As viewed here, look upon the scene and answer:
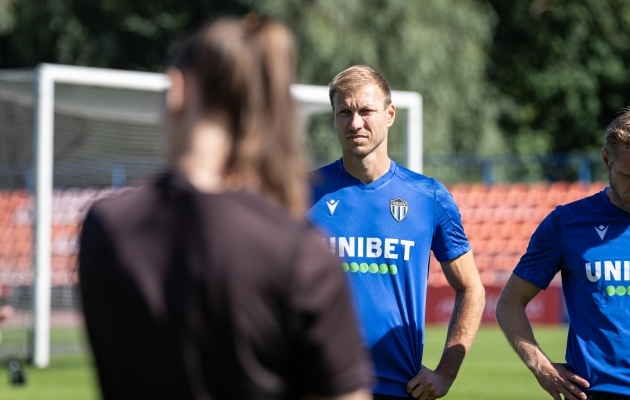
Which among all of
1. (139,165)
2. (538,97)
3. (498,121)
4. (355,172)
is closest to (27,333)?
(139,165)

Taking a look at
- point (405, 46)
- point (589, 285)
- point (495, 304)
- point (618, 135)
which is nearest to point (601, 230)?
point (589, 285)

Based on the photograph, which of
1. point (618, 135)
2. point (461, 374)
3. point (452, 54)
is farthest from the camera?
point (452, 54)

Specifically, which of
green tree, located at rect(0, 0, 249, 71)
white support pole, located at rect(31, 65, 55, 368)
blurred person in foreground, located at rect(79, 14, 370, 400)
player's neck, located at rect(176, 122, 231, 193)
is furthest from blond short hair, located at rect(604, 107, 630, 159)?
green tree, located at rect(0, 0, 249, 71)

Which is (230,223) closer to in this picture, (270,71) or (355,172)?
(270,71)

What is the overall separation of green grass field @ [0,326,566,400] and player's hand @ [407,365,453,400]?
14.3ft

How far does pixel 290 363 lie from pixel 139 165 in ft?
53.1

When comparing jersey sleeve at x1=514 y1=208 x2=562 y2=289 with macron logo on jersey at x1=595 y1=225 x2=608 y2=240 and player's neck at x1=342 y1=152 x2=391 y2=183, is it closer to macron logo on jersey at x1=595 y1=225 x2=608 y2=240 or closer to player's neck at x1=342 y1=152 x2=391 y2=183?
macron logo on jersey at x1=595 y1=225 x2=608 y2=240

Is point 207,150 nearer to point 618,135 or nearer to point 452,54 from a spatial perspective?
point 618,135

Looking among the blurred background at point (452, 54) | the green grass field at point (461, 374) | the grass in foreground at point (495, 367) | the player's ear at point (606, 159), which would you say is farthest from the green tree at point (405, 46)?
the player's ear at point (606, 159)

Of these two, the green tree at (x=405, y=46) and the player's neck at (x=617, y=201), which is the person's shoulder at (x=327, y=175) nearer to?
the player's neck at (x=617, y=201)

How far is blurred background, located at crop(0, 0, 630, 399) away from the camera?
1376cm

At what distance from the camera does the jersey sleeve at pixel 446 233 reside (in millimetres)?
4578

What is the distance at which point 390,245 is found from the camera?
4.46 meters

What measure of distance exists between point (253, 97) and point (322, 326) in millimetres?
449
